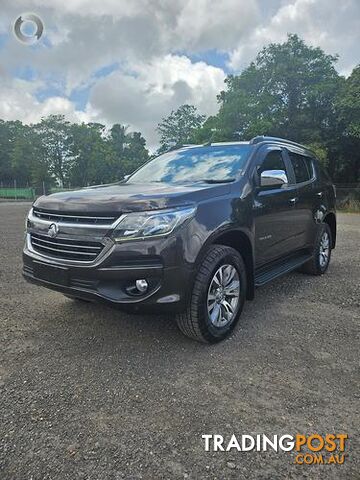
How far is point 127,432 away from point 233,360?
1.09 m

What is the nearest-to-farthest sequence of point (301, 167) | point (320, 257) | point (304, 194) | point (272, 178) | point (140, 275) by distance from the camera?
point (140, 275), point (272, 178), point (304, 194), point (301, 167), point (320, 257)

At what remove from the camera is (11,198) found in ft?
129

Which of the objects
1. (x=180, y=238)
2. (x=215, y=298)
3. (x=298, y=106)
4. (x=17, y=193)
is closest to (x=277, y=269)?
(x=215, y=298)

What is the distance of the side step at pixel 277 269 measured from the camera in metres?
3.68

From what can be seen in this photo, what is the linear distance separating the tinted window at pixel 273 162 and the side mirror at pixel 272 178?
0.26ft

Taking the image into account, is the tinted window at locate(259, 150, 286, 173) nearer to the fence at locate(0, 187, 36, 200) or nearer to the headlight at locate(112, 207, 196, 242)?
the headlight at locate(112, 207, 196, 242)

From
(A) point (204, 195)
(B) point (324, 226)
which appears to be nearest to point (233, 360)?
(A) point (204, 195)

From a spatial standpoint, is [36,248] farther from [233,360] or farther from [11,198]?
[11,198]

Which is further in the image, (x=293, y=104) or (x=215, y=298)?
(x=293, y=104)

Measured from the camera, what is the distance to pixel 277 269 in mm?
4094

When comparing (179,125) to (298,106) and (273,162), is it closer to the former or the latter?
(298,106)

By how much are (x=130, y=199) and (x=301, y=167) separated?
3005 mm

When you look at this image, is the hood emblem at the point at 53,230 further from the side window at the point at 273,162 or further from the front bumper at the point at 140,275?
the side window at the point at 273,162

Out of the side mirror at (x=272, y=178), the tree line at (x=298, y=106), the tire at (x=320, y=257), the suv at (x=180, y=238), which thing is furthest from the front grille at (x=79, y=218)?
the tree line at (x=298, y=106)
